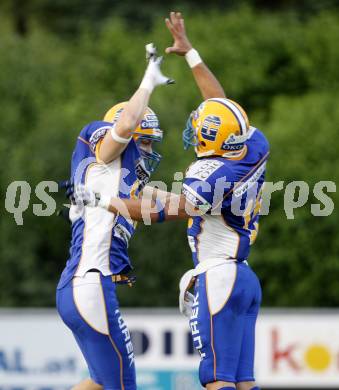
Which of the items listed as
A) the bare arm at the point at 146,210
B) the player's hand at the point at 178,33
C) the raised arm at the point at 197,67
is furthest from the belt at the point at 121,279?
the player's hand at the point at 178,33

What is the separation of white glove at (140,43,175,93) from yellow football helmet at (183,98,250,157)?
0.31 meters

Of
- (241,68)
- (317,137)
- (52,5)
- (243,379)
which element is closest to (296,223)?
(317,137)

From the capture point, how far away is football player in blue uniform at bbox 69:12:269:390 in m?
6.78

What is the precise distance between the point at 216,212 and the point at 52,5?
18710 mm

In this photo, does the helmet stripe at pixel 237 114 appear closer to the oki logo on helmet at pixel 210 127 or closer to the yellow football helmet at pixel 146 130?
the oki logo on helmet at pixel 210 127

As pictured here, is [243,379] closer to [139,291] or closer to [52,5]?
[139,291]

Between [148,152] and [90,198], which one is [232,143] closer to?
[148,152]

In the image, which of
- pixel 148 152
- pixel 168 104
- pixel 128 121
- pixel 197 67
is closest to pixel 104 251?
pixel 148 152

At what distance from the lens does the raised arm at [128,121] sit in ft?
21.7

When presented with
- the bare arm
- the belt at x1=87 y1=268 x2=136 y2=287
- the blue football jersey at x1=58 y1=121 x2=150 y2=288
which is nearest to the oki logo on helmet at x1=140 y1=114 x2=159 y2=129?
the blue football jersey at x1=58 y1=121 x2=150 y2=288

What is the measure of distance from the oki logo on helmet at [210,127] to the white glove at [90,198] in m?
0.72

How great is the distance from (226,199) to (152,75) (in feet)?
2.92

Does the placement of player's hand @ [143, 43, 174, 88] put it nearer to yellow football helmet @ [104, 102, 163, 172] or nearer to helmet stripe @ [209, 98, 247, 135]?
yellow football helmet @ [104, 102, 163, 172]

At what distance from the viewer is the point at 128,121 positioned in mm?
6590
